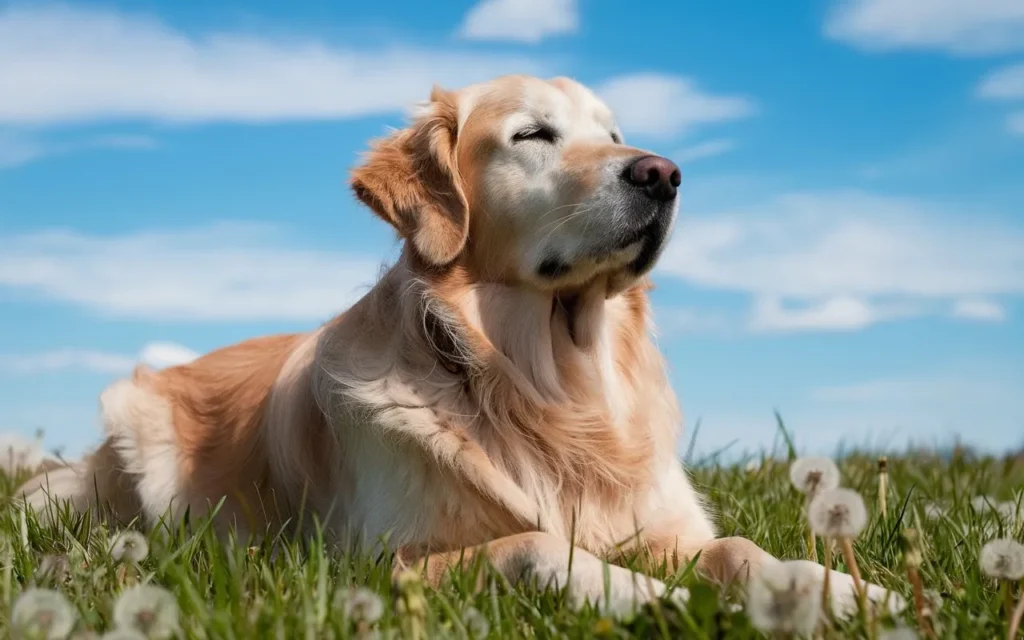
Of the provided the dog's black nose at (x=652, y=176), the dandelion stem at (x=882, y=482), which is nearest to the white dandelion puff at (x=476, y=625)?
the dandelion stem at (x=882, y=482)

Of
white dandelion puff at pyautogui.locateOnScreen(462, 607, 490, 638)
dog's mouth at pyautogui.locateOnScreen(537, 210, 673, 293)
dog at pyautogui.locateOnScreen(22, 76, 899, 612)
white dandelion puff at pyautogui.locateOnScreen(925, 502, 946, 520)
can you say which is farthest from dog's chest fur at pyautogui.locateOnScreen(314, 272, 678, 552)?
white dandelion puff at pyautogui.locateOnScreen(925, 502, 946, 520)

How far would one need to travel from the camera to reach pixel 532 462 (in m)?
3.62

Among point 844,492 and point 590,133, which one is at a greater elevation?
point 590,133

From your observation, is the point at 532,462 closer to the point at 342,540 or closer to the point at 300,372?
the point at 342,540

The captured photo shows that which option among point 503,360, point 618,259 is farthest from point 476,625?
point 618,259

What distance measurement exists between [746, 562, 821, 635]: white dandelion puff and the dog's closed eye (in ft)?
6.82

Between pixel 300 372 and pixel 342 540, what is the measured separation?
0.75 metres

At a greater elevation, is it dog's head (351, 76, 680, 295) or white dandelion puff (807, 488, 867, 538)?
dog's head (351, 76, 680, 295)

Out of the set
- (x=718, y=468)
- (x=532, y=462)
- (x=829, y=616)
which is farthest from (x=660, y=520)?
(x=718, y=468)

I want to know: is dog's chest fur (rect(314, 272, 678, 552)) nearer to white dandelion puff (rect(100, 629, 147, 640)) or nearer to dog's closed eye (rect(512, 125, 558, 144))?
dog's closed eye (rect(512, 125, 558, 144))

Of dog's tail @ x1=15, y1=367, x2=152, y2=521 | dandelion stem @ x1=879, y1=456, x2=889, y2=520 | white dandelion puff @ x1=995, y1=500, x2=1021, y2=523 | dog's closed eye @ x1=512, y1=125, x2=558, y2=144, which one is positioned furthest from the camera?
dog's tail @ x1=15, y1=367, x2=152, y2=521

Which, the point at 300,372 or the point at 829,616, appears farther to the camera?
the point at 300,372

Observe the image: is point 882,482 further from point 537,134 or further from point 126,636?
point 126,636

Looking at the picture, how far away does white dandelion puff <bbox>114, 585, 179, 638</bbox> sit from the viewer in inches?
79.3
